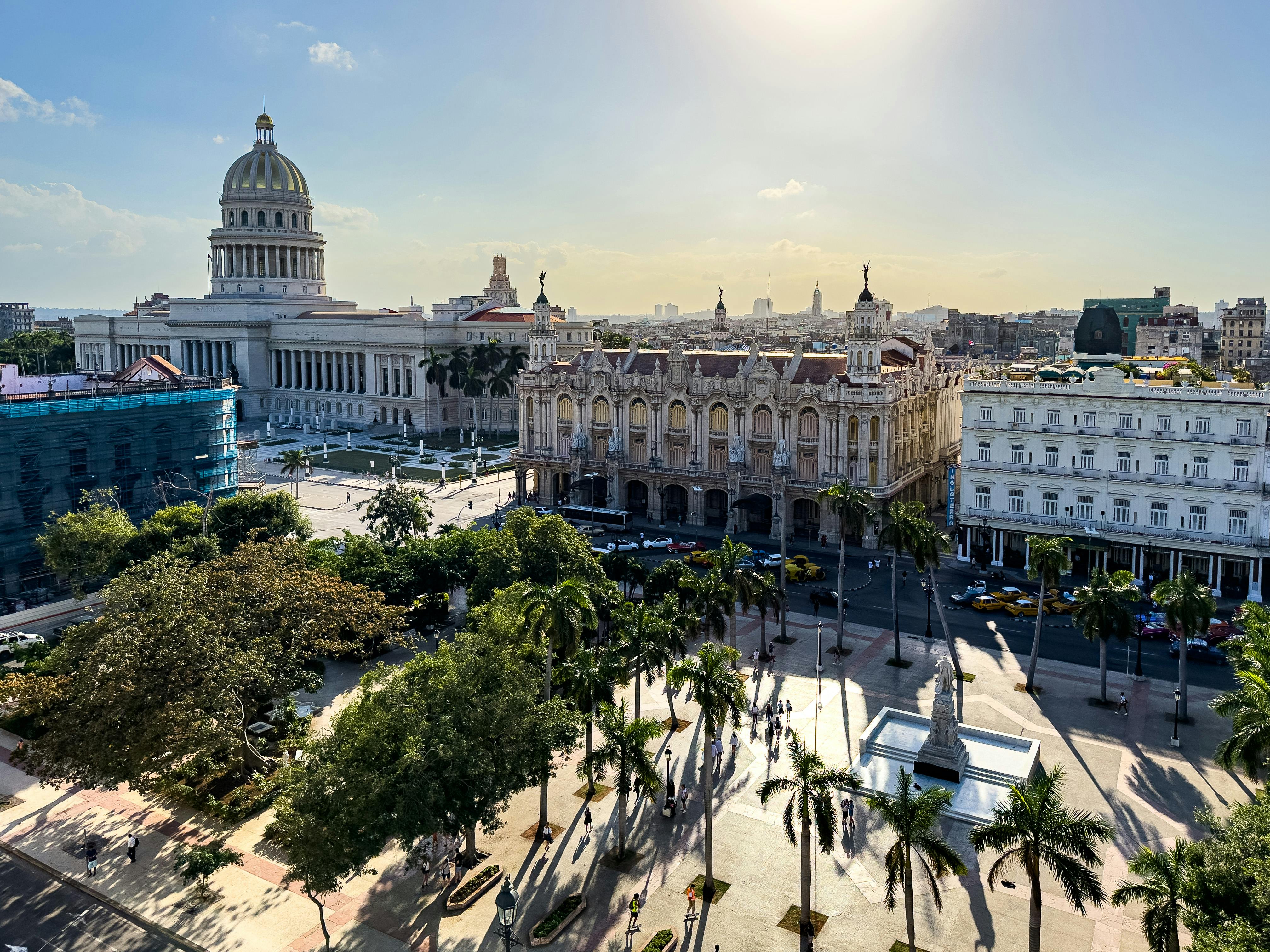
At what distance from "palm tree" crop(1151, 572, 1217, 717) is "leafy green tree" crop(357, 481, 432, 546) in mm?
47605

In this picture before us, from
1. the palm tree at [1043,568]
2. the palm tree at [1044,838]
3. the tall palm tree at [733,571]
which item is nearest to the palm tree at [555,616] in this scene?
the tall palm tree at [733,571]

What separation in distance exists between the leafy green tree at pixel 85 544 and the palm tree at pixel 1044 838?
54125mm

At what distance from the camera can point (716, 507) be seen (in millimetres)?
92688

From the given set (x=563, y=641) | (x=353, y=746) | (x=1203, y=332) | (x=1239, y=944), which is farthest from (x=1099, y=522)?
(x=1203, y=332)

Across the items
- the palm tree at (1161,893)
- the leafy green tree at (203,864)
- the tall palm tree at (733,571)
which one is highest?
the tall palm tree at (733,571)

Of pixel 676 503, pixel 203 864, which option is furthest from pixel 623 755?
pixel 676 503

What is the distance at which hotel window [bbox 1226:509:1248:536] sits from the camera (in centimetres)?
6788

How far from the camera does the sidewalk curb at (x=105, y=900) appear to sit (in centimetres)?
3216

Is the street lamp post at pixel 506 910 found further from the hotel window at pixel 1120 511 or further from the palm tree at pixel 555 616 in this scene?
the hotel window at pixel 1120 511

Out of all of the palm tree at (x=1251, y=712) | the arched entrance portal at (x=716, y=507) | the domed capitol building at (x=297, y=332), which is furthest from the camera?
the domed capitol building at (x=297, y=332)

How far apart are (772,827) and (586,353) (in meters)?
69.2

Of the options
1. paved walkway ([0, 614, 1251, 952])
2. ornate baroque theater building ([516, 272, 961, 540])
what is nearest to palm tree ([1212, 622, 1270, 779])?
paved walkway ([0, 614, 1251, 952])

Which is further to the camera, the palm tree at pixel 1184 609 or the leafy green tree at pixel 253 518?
the leafy green tree at pixel 253 518

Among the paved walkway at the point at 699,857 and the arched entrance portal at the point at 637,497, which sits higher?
the arched entrance portal at the point at 637,497
